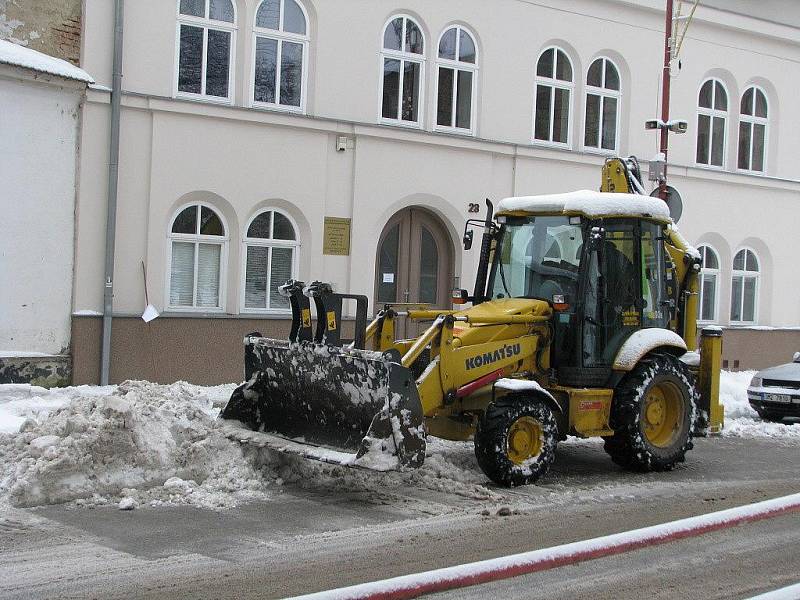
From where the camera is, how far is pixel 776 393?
1438cm

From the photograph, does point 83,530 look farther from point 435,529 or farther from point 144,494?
point 435,529

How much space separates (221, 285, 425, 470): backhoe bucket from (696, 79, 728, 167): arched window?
45.5 ft

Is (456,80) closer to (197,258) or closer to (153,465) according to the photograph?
(197,258)

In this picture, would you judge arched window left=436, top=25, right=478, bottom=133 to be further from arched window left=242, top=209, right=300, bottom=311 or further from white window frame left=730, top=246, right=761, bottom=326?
white window frame left=730, top=246, right=761, bottom=326

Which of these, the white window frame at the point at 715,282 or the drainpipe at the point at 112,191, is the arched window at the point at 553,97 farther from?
the drainpipe at the point at 112,191

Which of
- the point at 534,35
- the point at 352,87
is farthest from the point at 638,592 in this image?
the point at 534,35

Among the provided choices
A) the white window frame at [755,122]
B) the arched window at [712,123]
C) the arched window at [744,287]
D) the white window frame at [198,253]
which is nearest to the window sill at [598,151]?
the arched window at [712,123]

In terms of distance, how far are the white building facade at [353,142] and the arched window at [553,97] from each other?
0.04m

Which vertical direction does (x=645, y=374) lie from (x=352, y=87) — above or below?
below

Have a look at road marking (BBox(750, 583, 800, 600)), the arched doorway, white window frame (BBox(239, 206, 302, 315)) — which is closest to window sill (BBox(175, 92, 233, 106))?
white window frame (BBox(239, 206, 302, 315))

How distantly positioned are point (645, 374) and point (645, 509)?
179 cm

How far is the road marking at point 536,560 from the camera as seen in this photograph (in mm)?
5363

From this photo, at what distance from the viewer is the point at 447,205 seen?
57.1ft

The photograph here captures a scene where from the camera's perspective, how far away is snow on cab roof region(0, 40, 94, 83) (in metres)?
13.3
